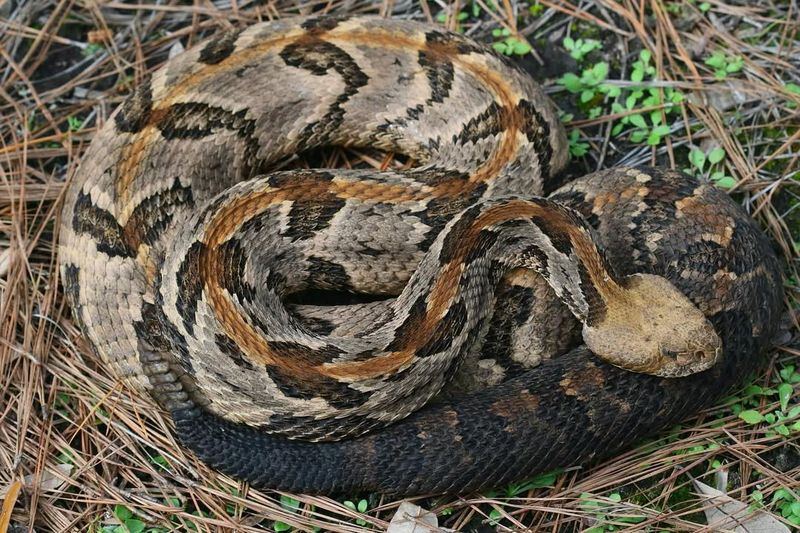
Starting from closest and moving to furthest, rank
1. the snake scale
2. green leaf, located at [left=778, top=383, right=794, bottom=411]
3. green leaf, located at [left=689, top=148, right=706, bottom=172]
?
the snake scale, green leaf, located at [left=778, top=383, right=794, bottom=411], green leaf, located at [left=689, top=148, right=706, bottom=172]

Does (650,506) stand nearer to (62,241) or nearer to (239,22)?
(62,241)

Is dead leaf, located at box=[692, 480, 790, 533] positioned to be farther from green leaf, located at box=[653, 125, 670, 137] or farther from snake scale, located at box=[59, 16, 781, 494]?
green leaf, located at box=[653, 125, 670, 137]

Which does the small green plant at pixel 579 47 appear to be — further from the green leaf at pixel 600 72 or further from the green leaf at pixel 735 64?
the green leaf at pixel 735 64

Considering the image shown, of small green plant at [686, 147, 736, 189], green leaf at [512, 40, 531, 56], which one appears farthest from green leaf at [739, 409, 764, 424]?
green leaf at [512, 40, 531, 56]

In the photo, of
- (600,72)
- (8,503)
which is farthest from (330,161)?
(8,503)

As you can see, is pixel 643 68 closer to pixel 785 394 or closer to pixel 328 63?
pixel 328 63

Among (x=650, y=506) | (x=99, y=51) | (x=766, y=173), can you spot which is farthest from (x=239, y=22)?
(x=650, y=506)
